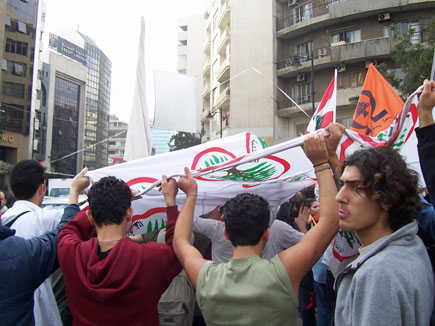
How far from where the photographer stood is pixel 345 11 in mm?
21000

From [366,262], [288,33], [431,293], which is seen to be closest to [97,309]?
[366,262]

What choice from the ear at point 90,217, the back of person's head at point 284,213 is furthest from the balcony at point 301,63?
the ear at point 90,217

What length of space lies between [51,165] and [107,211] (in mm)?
52161

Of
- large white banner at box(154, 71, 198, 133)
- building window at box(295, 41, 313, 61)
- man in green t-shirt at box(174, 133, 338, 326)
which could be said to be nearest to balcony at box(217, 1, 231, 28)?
building window at box(295, 41, 313, 61)

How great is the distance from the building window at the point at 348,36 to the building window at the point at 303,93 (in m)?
3.14

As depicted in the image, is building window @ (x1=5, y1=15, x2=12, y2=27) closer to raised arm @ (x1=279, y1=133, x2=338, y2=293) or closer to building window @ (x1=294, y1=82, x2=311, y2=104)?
building window @ (x1=294, y1=82, x2=311, y2=104)

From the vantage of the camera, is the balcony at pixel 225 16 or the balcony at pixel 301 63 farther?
the balcony at pixel 225 16

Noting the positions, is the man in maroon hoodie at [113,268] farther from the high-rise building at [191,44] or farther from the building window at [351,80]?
the high-rise building at [191,44]

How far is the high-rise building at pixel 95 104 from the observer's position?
7812 cm

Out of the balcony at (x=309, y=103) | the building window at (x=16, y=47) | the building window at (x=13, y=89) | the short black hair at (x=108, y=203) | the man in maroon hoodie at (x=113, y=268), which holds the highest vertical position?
the building window at (x=16, y=47)

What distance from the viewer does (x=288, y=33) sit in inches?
952

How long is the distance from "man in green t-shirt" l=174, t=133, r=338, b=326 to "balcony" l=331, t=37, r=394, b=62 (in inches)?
826

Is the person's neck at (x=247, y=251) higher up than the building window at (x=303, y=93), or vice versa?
the building window at (x=303, y=93)

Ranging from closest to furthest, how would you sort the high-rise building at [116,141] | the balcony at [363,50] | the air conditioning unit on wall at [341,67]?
the balcony at [363,50], the air conditioning unit on wall at [341,67], the high-rise building at [116,141]
